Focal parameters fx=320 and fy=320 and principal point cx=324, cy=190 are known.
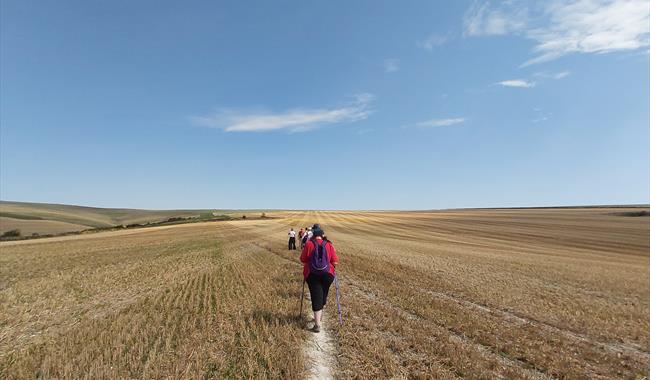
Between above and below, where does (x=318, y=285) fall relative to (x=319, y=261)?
below

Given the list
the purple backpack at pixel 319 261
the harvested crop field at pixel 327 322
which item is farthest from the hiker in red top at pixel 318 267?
the harvested crop field at pixel 327 322

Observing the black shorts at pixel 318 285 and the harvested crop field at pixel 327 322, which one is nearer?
the harvested crop field at pixel 327 322

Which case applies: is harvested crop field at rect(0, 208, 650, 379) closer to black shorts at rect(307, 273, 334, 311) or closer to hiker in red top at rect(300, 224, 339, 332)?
black shorts at rect(307, 273, 334, 311)

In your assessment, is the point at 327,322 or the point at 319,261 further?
the point at 327,322

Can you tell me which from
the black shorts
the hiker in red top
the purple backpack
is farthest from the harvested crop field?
Answer: the purple backpack

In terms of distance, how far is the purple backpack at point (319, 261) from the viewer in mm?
8578

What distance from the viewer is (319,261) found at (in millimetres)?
8594

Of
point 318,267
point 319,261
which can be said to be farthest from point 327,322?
point 319,261

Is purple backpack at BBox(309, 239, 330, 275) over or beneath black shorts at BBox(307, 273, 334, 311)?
over

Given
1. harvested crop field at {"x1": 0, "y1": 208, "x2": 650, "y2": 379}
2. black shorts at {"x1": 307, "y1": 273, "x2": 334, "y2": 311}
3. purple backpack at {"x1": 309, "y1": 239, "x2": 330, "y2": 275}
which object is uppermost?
purple backpack at {"x1": 309, "y1": 239, "x2": 330, "y2": 275}

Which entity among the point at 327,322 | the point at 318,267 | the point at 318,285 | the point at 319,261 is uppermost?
the point at 319,261

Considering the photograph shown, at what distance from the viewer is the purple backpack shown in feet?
28.1

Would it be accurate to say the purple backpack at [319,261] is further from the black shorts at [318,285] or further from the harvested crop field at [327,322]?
the harvested crop field at [327,322]

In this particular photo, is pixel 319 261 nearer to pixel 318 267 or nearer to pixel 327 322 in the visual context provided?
pixel 318 267
